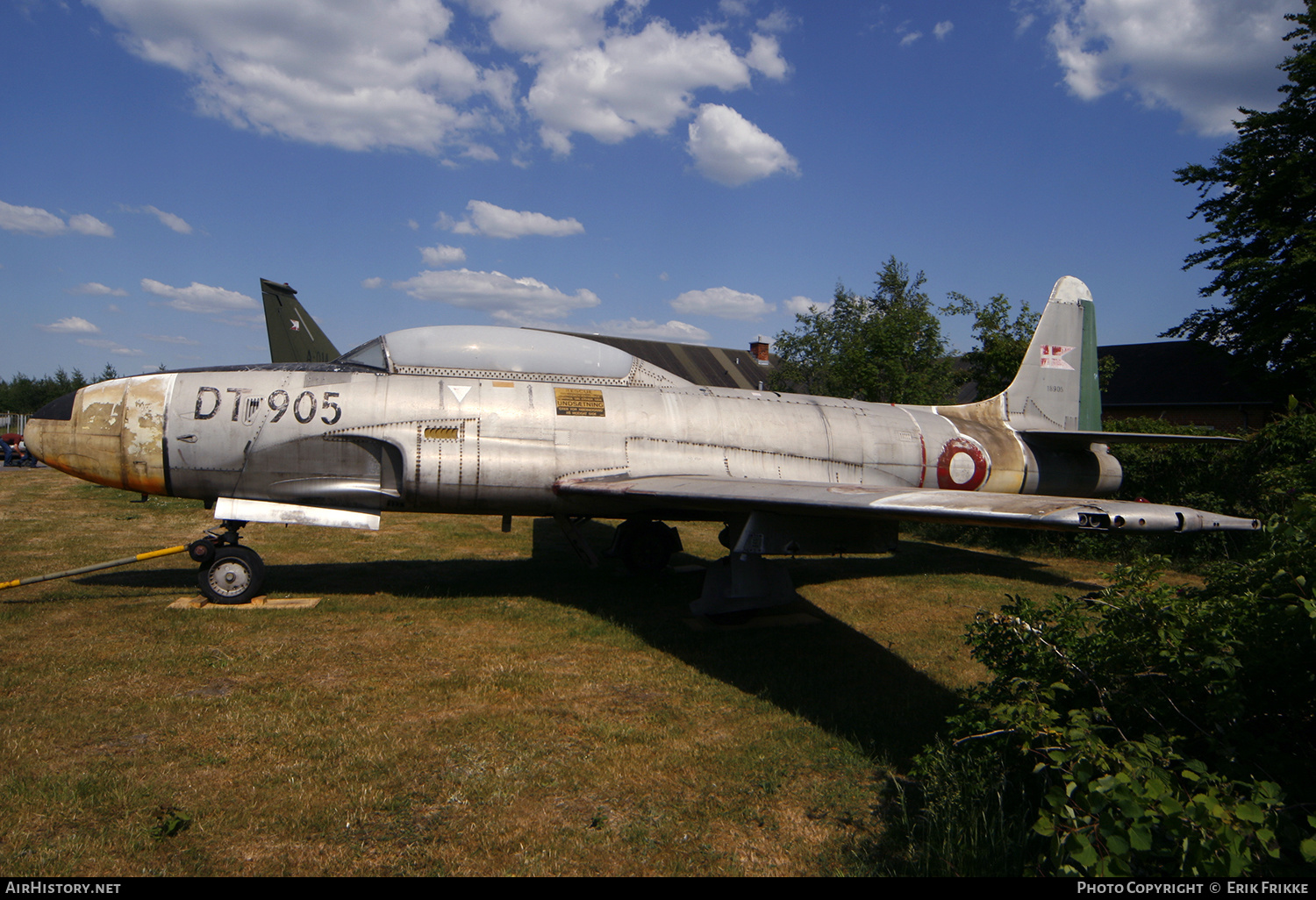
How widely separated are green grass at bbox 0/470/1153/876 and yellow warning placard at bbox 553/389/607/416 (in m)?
2.45

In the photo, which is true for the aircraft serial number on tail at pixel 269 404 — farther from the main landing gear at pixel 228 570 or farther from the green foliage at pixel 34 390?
the green foliage at pixel 34 390

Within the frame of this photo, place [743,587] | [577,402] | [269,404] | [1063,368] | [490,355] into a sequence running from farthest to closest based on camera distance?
[1063,368]
[490,355]
[577,402]
[269,404]
[743,587]

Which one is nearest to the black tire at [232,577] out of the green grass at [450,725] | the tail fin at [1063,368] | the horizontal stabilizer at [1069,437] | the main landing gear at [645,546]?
the green grass at [450,725]

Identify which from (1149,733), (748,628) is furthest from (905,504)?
(748,628)

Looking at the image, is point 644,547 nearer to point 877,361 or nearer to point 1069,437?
point 1069,437

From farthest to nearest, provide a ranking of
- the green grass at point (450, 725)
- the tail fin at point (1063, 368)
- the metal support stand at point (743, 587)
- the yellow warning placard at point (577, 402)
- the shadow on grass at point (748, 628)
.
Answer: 1. the tail fin at point (1063, 368)
2. the yellow warning placard at point (577, 402)
3. the metal support stand at point (743, 587)
4. the shadow on grass at point (748, 628)
5. the green grass at point (450, 725)

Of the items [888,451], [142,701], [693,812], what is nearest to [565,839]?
[693,812]

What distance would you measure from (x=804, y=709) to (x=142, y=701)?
5227mm

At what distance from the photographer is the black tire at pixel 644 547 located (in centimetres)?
1066

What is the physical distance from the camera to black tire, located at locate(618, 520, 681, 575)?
1066cm

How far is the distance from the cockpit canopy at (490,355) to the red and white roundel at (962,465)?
14.5ft

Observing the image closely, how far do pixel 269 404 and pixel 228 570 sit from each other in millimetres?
2028

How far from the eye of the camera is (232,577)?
8039mm

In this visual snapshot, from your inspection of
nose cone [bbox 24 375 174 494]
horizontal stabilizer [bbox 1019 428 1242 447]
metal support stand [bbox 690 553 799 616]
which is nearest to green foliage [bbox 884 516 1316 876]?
metal support stand [bbox 690 553 799 616]
